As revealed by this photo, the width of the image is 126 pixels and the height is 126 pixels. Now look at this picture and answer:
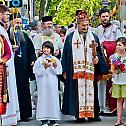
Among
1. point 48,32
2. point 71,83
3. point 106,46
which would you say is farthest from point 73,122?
point 48,32

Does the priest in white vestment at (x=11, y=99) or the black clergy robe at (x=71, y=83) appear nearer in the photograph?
the priest in white vestment at (x=11, y=99)

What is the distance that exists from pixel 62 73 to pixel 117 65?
3.68 ft

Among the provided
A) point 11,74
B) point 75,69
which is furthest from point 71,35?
point 11,74

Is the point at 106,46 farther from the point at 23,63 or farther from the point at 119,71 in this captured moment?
the point at 23,63

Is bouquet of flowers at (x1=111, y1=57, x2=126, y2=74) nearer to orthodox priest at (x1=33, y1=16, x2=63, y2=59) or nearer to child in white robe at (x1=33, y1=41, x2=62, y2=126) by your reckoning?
child in white robe at (x1=33, y1=41, x2=62, y2=126)

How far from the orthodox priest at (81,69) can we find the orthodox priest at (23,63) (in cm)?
68

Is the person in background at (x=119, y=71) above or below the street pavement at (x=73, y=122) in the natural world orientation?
above

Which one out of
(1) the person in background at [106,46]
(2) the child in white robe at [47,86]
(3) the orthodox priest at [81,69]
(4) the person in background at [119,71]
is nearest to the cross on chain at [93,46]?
(3) the orthodox priest at [81,69]

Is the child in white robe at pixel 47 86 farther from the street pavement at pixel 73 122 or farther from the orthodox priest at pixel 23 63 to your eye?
the orthodox priest at pixel 23 63

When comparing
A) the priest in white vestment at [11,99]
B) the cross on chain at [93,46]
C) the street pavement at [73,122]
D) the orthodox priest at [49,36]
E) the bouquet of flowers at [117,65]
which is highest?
the orthodox priest at [49,36]

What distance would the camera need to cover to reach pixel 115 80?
10.4m

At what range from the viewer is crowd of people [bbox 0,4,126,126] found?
33.8ft

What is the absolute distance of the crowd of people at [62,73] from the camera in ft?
33.8

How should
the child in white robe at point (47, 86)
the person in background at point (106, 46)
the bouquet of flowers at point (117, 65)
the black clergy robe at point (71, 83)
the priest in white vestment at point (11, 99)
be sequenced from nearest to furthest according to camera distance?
the priest in white vestment at point (11, 99) < the bouquet of flowers at point (117, 65) < the child in white robe at point (47, 86) < the black clergy robe at point (71, 83) < the person in background at point (106, 46)
